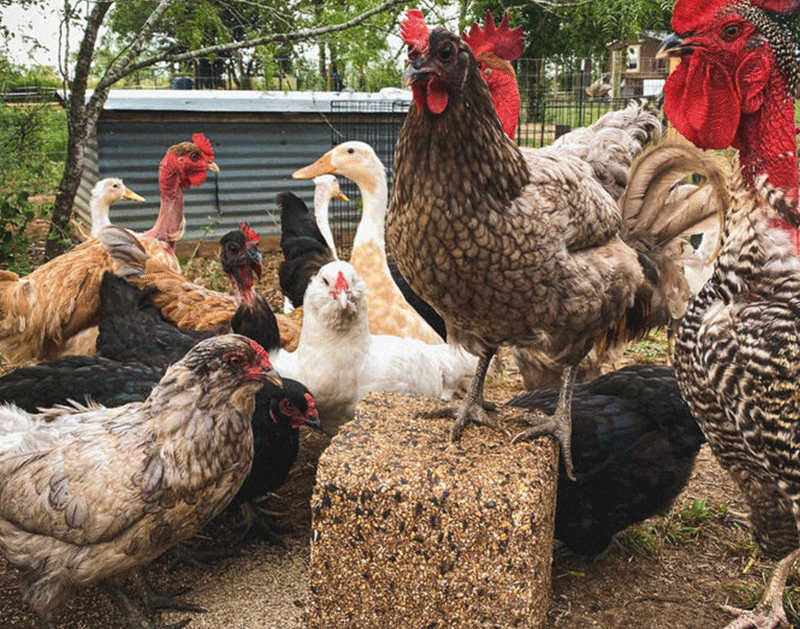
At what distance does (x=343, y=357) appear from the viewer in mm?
4234

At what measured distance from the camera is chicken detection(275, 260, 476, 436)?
13.8ft

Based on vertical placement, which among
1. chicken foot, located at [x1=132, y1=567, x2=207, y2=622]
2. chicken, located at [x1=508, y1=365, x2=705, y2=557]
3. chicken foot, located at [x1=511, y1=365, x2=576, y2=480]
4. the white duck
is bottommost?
chicken foot, located at [x1=132, y1=567, x2=207, y2=622]

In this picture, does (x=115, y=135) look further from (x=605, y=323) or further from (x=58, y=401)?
(x=605, y=323)

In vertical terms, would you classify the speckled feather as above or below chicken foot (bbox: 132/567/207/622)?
above

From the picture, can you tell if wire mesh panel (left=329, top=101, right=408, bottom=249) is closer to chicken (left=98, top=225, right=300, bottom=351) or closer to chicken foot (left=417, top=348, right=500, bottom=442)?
chicken (left=98, top=225, right=300, bottom=351)

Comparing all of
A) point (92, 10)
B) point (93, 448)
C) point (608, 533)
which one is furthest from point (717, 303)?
point (92, 10)

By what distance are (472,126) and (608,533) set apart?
2.00 meters

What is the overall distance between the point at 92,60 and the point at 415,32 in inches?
202

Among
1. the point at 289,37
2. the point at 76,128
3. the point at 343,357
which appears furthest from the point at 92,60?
the point at 343,357

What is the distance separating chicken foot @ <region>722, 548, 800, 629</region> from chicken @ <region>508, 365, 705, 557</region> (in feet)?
1.79

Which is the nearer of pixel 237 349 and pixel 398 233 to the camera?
pixel 398 233

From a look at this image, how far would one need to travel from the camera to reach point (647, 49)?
27.4m

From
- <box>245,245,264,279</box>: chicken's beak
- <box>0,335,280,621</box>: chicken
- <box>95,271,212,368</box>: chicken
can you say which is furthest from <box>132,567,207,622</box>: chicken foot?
<box>245,245,264,279</box>: chicken's beak

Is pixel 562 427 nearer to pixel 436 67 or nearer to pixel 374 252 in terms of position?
pixel 436 67
